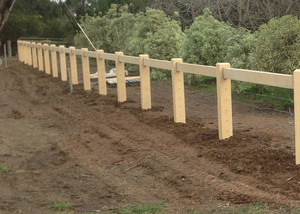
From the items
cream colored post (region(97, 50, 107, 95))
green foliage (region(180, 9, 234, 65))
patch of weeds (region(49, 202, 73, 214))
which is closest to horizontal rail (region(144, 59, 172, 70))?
cream colored post (region(97, 50, 107, 95))

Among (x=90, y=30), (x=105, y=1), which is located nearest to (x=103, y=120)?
(x=90, y=30)

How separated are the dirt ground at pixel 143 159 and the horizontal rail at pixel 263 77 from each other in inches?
34.5

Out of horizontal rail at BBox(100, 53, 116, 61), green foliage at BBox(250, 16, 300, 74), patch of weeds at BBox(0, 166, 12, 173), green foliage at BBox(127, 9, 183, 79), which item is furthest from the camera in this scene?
green foliage at BBox(127, 9, 183, 79)

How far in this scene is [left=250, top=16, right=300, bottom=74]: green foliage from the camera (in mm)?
11109

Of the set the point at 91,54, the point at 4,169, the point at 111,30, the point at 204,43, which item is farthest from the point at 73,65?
the point at 4,169

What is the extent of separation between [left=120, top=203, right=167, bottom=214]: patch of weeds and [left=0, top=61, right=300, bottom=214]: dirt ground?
12 cm

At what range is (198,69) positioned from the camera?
8.93 m

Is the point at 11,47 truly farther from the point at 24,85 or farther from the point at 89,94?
the point at 89,94

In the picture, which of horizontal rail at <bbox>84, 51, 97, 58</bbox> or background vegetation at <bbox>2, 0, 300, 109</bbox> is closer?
background vegetation at <bbox>2, 0, 300, 109</bbox>

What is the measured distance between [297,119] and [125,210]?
7.35 ft

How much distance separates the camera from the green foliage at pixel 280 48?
1111cm

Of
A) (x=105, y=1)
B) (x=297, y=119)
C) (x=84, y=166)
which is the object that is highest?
(x=105, y=1)

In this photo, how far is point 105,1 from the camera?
34188 mm

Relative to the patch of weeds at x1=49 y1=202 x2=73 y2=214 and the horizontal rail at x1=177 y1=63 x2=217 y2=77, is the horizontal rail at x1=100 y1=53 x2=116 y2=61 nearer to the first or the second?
the horizontal rail at x1=177 y1=63 x2=217 y2=77
